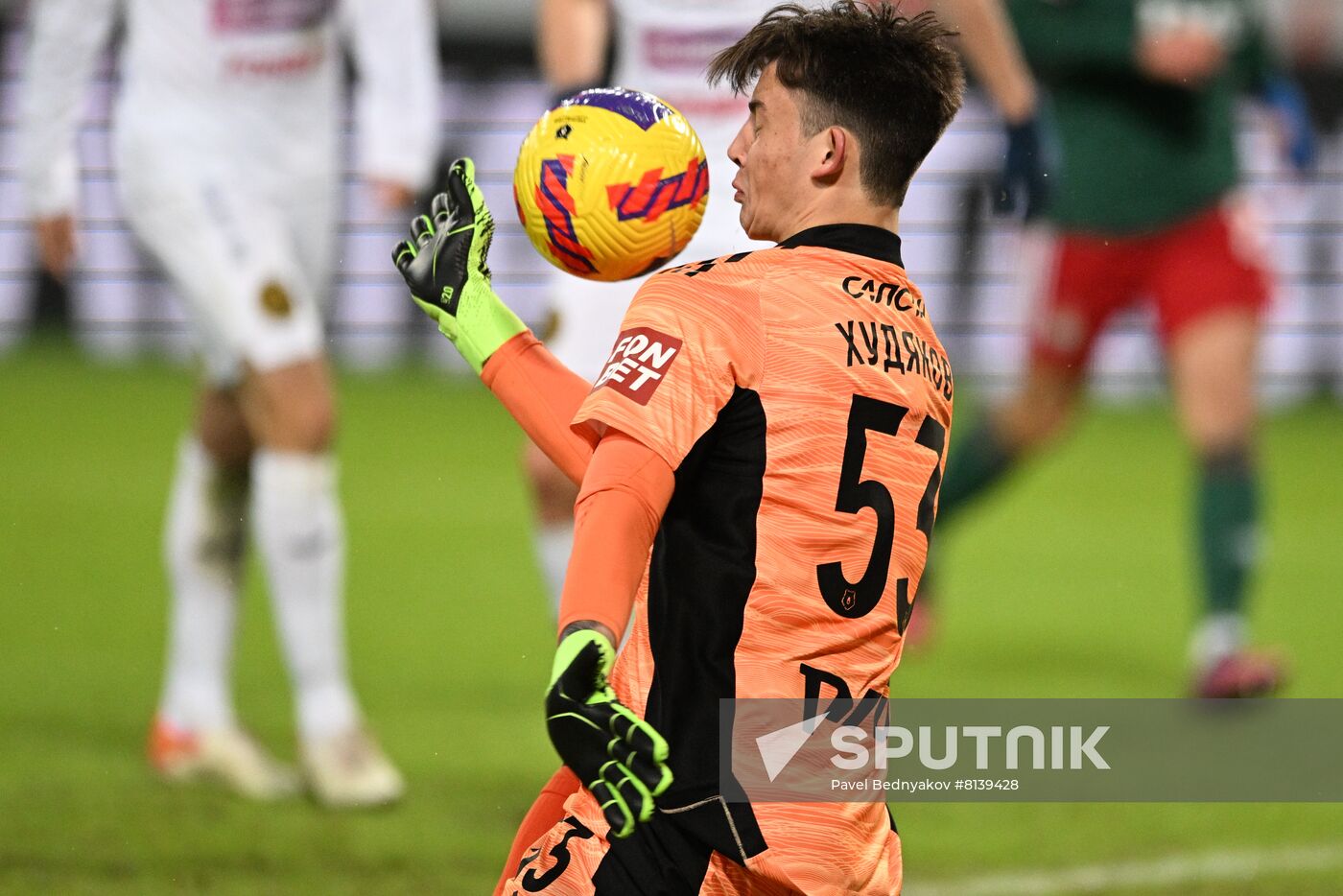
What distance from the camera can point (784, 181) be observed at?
2.11 meters

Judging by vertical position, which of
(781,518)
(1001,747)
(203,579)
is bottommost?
(1001,747)

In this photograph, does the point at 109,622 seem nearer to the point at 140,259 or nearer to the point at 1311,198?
the point at 140,259

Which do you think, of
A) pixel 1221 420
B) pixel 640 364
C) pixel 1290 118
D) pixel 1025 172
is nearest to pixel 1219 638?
pixel 1221 420

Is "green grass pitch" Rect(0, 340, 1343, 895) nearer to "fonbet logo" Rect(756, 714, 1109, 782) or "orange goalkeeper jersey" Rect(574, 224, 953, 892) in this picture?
"fonbet logo" Rect(756, 714, 1109, 782)

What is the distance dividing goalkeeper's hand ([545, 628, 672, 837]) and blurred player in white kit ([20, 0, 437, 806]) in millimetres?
2224

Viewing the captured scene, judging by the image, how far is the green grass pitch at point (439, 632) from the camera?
3631 mm

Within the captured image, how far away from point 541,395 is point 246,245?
2.04 meters

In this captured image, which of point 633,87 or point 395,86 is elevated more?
point 633,87

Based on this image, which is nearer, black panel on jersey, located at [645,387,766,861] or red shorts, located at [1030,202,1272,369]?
black panel on jersey, located at [645,387,766,861]

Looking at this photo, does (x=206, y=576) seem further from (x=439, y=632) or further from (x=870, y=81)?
(x=870, y=81)

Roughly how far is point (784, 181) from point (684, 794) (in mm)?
711

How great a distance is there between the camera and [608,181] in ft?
7.69

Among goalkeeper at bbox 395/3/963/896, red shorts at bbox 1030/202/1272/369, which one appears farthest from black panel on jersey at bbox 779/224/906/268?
red shorts at bbox 1030/202/1272/369

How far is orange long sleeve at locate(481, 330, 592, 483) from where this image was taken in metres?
2.09
